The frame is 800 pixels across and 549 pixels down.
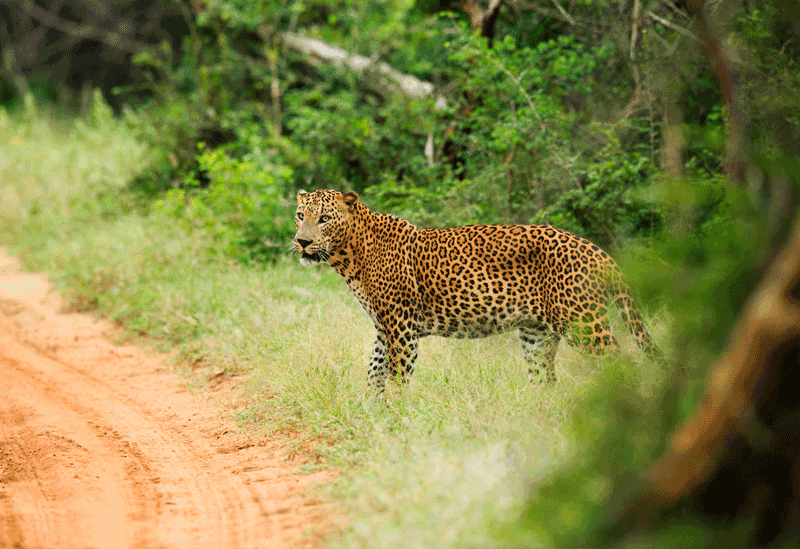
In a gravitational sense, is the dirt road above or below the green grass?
below

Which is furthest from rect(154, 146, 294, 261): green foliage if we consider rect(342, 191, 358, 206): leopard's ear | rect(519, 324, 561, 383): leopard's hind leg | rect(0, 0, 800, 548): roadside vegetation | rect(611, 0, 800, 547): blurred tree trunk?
rect(611, 0, 800, 547): blurred tree trunk

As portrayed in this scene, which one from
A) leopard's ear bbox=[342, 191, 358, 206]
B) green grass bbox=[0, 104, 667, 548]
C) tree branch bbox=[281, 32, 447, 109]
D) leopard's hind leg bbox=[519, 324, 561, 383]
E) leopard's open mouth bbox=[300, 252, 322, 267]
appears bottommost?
green grass bbox=[0, 104, 667, 548]

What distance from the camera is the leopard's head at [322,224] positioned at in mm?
5887

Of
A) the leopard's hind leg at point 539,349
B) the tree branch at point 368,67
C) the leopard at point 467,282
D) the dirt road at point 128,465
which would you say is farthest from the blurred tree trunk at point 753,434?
the tree branch at point 368,67

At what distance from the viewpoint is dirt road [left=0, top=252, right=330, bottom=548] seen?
13.9 feet

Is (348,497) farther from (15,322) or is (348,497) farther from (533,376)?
(15,322)

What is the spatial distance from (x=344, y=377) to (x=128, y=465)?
161 centimetres

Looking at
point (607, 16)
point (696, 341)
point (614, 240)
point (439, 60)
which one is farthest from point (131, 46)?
point (696, 341)

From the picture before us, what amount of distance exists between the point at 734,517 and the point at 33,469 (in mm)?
4224

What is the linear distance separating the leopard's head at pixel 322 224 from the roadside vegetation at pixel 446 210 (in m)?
0.89

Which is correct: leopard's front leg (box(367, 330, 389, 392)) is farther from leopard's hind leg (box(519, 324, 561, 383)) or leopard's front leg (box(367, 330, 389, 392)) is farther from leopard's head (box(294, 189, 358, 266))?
leopard's hind leg (box(519, 324, 561, 383))

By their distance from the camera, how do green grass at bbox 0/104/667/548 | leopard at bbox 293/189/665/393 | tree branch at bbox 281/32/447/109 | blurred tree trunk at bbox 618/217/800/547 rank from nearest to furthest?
blurred tree trunk at bbox 618/217/800/547 → green grass at bbox 0/104/667/548 → leopard at bbox 293/189/665/393 → tree branch at bbox 281/32/447/109

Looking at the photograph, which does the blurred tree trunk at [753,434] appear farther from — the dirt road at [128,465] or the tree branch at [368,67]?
the tree branch at [368,67]

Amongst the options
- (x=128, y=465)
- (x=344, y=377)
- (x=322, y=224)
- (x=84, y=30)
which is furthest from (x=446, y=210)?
(x=84, y=30)
